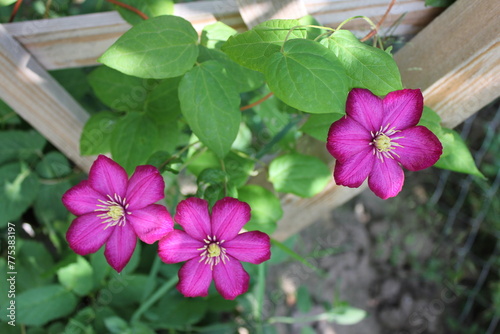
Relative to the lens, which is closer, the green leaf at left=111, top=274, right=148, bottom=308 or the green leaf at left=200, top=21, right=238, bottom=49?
the green leaf at left=200, top=21, right=238, bottom=49

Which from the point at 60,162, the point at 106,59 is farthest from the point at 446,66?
the point at 60,162

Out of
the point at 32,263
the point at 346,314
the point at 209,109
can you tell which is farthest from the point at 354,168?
the point at 32,263

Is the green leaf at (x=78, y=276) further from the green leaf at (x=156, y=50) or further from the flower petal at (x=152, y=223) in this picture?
the green leaf at (x=156, y=50)

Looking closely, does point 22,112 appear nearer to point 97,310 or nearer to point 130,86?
point 130,86

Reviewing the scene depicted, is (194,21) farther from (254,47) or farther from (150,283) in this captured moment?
(150,283)

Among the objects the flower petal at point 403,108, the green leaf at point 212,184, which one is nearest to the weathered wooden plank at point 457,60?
the flower petal at point 403,108

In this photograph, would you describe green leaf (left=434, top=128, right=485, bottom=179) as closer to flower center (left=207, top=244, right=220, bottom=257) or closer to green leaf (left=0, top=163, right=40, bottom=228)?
flower center (left=207, top=244, right=220, bottom=257)

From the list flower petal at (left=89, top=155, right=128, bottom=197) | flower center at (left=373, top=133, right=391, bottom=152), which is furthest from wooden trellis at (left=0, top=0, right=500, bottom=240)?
flower petal at (left=89, top=155, right=128, bottom=197)
